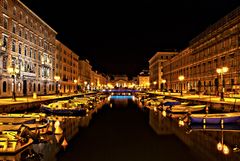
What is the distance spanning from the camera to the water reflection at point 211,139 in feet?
58.9

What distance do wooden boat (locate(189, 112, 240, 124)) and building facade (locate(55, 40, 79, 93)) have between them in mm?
68404

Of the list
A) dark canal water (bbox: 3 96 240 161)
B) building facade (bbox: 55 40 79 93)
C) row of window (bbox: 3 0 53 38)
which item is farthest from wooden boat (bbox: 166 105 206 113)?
building facade (bbox: 55 40 79 93)

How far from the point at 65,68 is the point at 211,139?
3627 inches

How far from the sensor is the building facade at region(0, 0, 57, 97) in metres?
51.2

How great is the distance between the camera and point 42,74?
75812 mm

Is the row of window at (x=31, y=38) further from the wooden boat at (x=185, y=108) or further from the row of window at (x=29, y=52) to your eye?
the wooden boat at (x=185, y=108)

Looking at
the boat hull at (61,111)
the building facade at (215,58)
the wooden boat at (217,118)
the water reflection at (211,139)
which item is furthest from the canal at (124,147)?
the building facade at (215,58)

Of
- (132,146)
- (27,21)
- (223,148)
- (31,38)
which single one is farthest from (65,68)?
(223,148)

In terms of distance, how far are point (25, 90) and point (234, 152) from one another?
5417 cm

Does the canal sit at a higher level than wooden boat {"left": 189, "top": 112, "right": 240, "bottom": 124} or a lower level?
lower

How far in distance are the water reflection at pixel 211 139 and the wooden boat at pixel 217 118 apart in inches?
27.0

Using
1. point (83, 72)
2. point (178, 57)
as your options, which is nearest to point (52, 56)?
point (178, 57)

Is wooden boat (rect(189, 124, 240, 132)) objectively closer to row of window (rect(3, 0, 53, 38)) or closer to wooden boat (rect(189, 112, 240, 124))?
wooden boat (rect(189, 112, 240, 124))

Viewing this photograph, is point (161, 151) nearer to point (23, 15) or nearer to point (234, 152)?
point (234, 152)
